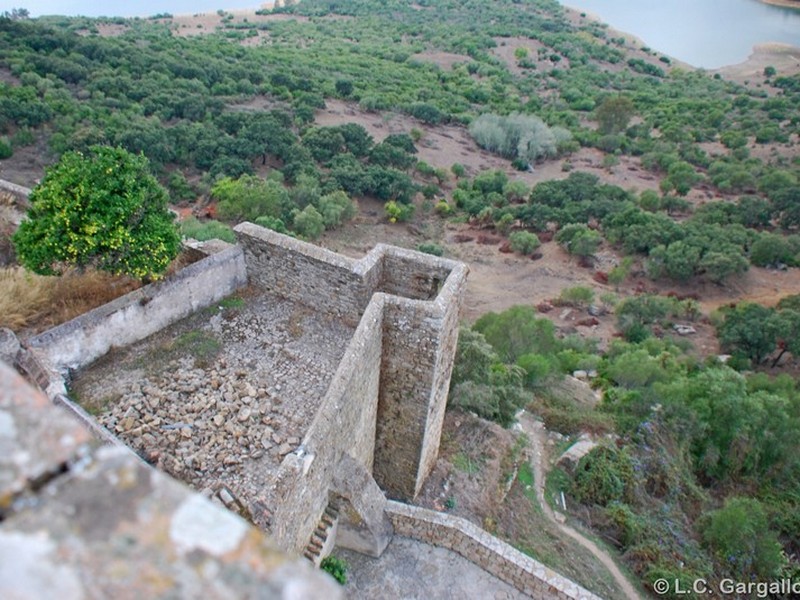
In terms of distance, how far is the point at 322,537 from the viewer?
25.2ft

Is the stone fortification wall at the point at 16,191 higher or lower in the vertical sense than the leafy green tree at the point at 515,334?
higher

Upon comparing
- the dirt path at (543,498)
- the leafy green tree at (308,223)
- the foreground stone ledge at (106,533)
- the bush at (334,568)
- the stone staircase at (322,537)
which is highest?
the foreground stone ledge at (106,533)

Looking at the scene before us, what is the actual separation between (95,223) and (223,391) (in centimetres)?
304

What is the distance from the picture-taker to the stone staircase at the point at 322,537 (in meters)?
7.50

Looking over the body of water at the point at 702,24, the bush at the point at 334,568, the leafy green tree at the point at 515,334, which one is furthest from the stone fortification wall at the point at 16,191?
the body of water at the point at 702,24

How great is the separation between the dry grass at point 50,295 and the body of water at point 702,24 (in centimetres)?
9172

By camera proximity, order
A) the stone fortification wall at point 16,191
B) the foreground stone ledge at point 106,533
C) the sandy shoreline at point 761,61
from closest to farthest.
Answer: the foreground stone ledge at point 106,533 → the stone fortification wall at point 16,191 → the sandy shoreline at point 761,61

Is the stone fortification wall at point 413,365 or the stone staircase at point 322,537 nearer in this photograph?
the stone staircase at point 322,537

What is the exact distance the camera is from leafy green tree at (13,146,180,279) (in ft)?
27.2

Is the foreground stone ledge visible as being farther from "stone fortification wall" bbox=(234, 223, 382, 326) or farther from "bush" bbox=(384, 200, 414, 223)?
"bush" bbox=(384, 200, 414, 223)

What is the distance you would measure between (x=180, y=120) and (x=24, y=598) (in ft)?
125

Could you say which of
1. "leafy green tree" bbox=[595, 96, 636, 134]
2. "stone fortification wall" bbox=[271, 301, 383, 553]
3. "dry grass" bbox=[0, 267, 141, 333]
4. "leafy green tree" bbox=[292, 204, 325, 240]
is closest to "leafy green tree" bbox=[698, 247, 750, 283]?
"leafy green tree" bbox=[292, 204, 325, 240]

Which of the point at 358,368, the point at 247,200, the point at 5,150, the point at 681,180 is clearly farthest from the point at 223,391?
the point at 681,180

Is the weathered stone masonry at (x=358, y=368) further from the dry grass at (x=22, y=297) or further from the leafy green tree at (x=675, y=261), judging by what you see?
the leafy green tree at (x=675, y=261)
